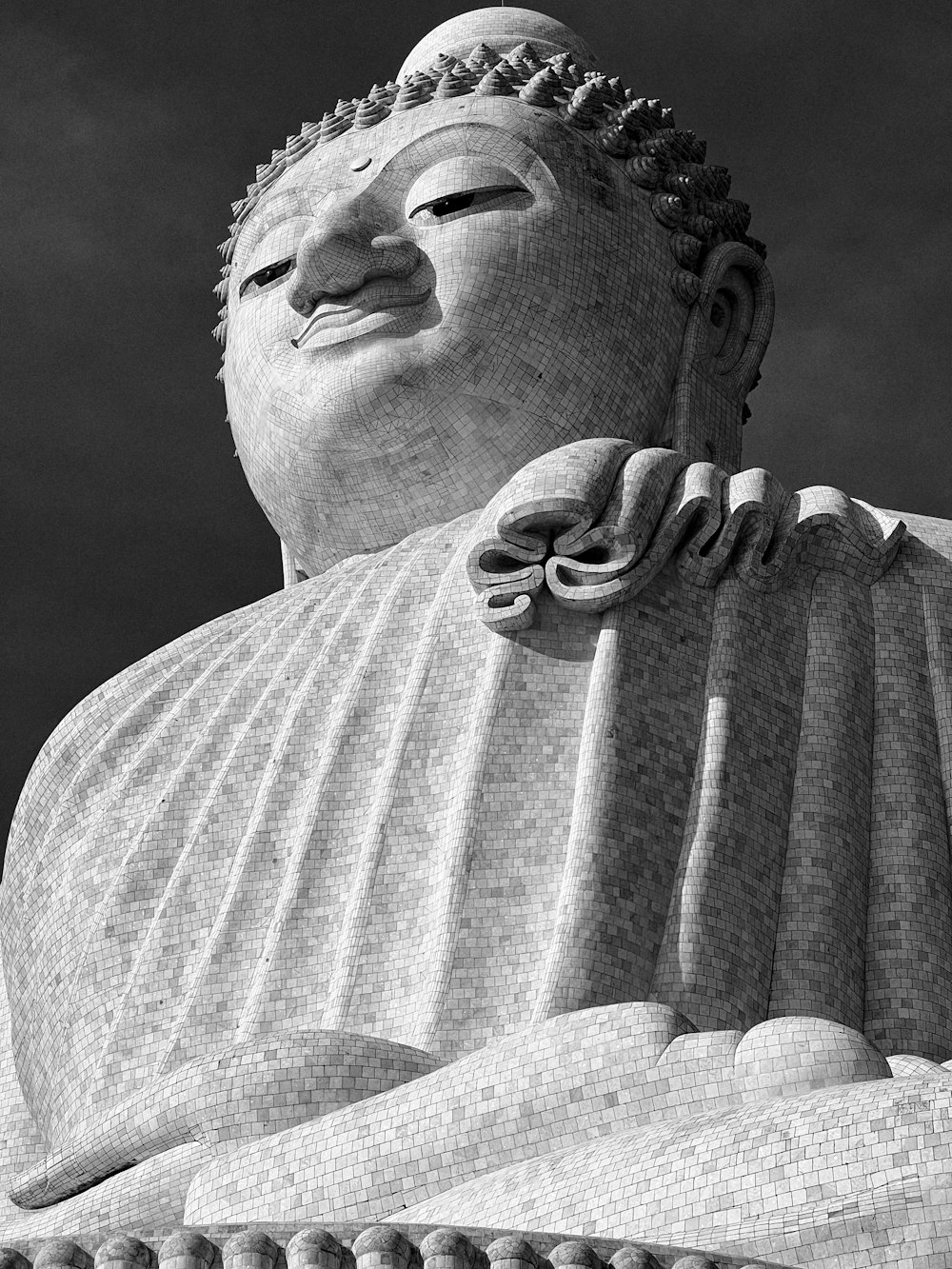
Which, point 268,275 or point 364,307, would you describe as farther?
point 268,275

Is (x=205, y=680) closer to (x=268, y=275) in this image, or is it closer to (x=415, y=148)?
(x=268, y=275)

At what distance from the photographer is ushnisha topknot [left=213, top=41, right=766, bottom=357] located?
11945mm

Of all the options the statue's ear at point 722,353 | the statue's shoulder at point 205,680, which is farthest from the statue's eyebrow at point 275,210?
the statue's ear at point 722,353

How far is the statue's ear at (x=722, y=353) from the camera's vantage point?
11.6 m

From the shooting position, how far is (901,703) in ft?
33.0

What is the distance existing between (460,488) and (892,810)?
2603 mm

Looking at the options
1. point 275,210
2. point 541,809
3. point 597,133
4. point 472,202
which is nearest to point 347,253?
point 472,202

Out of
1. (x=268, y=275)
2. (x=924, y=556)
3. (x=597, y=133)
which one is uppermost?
(x=597, y=133)

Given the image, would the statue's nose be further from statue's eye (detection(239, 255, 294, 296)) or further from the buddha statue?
statue's eye (detection(239, 255, 294, 296))

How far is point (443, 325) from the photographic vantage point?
11078mm

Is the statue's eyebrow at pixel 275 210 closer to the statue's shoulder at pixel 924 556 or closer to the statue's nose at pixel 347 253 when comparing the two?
the statue's nose at pixel 347 253

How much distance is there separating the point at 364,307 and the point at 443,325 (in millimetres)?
368

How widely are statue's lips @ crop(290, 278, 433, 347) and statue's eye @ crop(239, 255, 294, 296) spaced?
1.56 ft

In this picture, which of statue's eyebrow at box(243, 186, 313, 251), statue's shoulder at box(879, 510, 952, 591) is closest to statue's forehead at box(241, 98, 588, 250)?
statue's eyebrow at box(243, 186, 313, 251)
